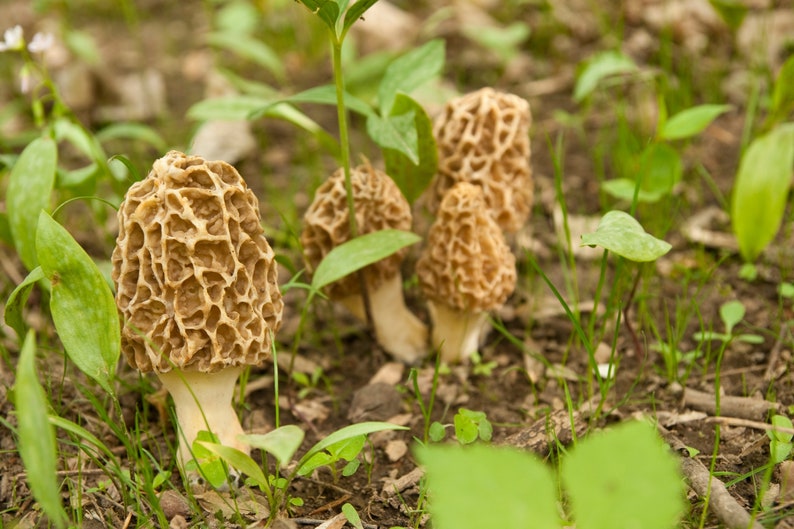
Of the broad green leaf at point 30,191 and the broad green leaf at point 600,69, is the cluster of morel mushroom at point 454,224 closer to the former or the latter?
the broad green leaf at point 600,69

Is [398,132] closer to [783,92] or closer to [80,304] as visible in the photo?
[80,304]

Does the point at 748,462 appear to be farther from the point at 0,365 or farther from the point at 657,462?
the point at 0,365

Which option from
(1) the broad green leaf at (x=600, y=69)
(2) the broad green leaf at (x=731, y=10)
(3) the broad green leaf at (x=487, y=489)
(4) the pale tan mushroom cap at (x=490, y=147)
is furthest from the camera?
(2) the broad green leaf at (x=731, y=10)

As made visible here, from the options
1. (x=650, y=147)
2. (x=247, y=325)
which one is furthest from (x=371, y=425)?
(x=650, y=147)

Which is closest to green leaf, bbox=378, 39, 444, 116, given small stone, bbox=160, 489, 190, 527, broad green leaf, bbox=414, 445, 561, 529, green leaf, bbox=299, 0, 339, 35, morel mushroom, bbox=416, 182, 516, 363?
morel mushroom, bbox=416, 182, 516, 363

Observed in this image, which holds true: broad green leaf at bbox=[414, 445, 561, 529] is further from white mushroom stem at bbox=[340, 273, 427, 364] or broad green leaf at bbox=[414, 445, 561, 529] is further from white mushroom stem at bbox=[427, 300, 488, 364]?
white mushroom stem at bbox=[340, 273, 427, 364]

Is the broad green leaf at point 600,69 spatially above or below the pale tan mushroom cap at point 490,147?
above

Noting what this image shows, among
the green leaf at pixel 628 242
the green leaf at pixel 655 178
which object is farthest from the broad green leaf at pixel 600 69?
the green leaf at pixel 628 242
